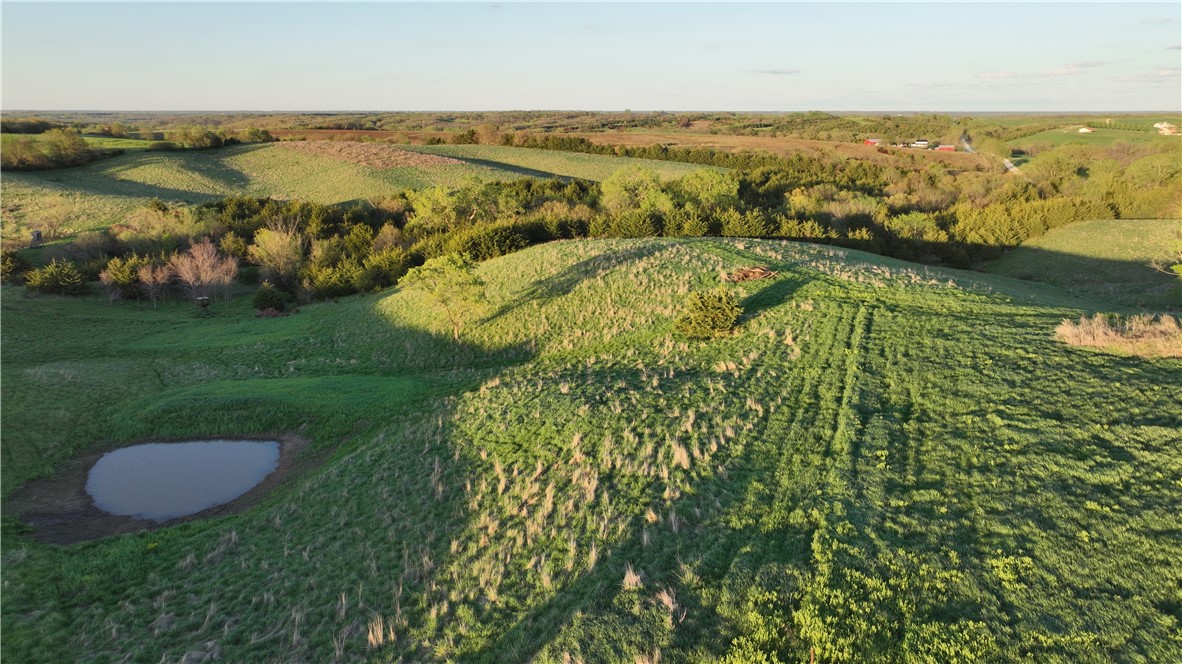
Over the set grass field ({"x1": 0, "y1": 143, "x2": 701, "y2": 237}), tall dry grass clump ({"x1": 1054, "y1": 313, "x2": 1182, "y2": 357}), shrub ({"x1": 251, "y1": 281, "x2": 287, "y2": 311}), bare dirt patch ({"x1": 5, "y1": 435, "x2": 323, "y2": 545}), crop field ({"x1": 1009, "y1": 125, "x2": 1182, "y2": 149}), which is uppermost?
crop field ({"x1": 1009, "y1": 125, "x2": 1182, "y2": 149})

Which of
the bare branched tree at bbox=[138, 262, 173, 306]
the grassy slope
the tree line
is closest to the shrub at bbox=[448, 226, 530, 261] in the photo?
the tree line

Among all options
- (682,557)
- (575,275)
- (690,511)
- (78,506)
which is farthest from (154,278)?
Answer: (682,557)

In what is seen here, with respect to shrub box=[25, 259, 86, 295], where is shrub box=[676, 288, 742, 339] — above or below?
above

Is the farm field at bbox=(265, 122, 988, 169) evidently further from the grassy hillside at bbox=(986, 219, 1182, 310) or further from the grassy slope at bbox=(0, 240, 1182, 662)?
the grassy slope at bbox=(0, 240, 1182, 662)

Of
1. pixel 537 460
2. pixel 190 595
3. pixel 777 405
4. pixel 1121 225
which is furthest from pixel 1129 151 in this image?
pixel 190 595

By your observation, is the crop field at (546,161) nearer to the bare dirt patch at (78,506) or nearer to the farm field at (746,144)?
the farm field at (746,144)

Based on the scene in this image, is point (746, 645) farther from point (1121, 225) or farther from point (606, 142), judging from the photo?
point (606, 142)
